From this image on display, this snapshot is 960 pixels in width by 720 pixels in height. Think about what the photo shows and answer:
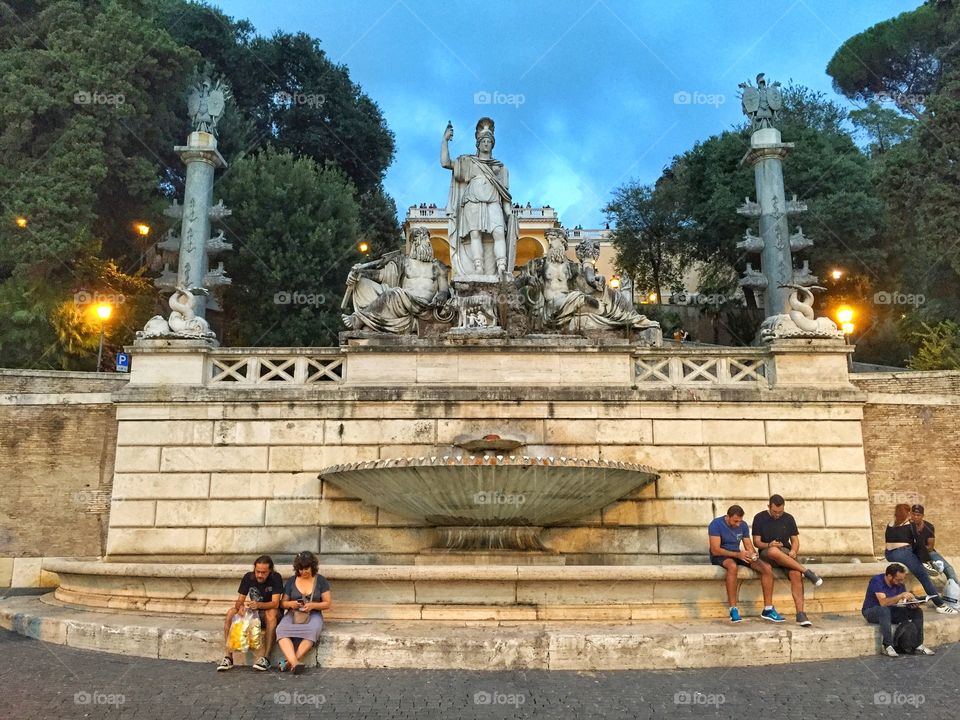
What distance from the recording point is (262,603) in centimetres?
780

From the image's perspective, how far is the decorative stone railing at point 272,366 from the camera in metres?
13.0

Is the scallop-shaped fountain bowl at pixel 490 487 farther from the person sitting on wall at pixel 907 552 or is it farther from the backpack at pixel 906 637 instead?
the backpack at pixel 906 637

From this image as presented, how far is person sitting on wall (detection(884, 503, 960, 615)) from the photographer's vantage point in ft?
32.3

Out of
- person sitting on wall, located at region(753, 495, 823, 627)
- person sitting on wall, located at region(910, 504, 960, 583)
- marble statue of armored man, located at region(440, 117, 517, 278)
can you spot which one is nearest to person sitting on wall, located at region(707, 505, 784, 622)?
person sitting on wall, located at region(753, 495, 823, 627)

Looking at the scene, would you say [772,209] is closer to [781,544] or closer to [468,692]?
[781,544]

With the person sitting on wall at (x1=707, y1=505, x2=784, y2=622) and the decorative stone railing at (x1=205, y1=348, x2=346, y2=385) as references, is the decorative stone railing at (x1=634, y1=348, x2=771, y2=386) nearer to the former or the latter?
the person sitting on wall at (x1=707, y1=505, x2=784, y2=622)

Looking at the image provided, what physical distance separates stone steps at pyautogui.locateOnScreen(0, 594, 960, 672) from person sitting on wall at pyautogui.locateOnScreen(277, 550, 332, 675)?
0.73 feet

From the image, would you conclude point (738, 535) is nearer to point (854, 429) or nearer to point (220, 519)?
point (854, 429)

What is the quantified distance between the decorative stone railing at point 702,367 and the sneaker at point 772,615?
15.8 feet

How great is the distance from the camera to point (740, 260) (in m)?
33.1

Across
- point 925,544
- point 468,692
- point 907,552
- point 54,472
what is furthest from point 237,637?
point 925,544

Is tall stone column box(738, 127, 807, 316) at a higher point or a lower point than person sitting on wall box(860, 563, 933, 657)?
higher

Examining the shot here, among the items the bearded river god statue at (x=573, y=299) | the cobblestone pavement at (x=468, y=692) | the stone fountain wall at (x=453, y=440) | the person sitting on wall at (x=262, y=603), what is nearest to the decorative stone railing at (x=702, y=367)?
the stone fountain wall at (x=453, y=440)

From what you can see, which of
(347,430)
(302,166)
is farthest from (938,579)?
(302,166)
